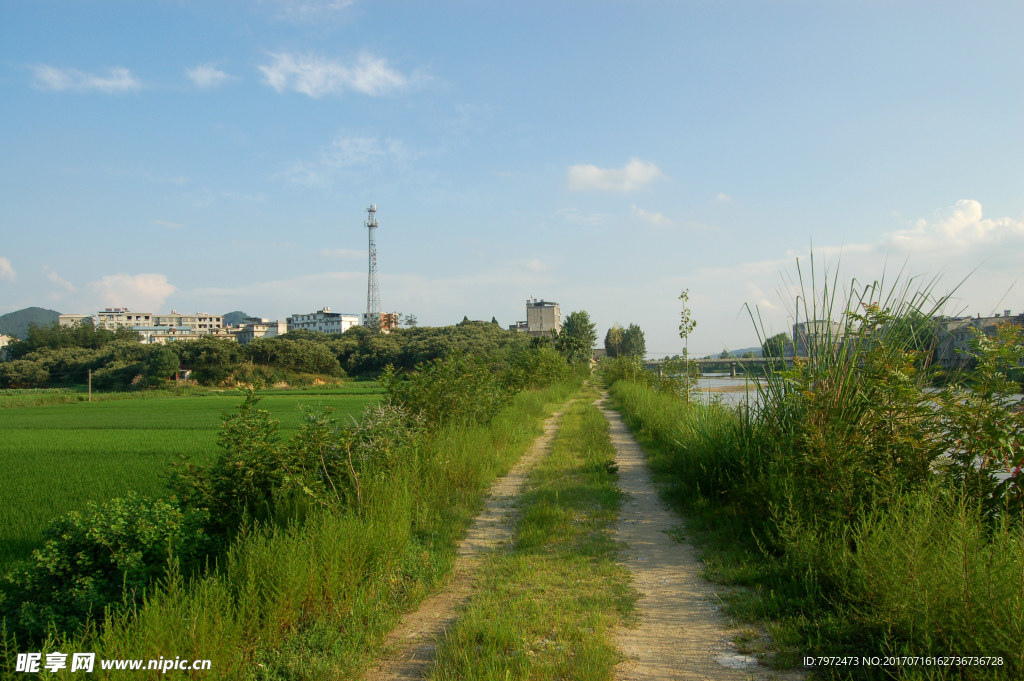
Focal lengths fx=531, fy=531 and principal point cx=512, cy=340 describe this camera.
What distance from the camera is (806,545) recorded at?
4.17 meters

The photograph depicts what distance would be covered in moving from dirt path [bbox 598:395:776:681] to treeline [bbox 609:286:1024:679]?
0.25 meters

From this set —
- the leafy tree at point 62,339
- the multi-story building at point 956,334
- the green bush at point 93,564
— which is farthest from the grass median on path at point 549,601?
the leafy tree at point 62,339

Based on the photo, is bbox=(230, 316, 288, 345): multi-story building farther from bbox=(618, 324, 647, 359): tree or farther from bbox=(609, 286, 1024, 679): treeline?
bbox=(609, 286, 1024, 679): treeline

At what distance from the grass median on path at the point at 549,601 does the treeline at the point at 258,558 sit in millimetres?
621

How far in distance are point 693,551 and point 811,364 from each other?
2.27 meters

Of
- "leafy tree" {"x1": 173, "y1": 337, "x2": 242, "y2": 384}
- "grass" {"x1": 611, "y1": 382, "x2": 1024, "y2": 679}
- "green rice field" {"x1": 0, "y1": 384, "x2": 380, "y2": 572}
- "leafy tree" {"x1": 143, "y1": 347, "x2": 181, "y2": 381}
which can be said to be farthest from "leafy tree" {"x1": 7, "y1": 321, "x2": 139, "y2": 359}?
"grass" {"x1": 611, "y1": 382, "x2": 1024, "y2": 679}

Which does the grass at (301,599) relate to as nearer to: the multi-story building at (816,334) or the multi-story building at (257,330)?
the multi-story building at (816,334)

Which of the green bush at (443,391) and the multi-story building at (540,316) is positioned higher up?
the multi-story building at (540,316)

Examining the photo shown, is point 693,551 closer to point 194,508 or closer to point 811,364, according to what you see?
point 811,364

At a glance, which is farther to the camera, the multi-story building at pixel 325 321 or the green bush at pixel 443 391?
the multi-story building at pixel 325 321

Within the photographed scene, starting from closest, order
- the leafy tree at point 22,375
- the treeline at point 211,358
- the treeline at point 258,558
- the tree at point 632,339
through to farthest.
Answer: the treeline at point 258,558
the leafy tree at point 22,375
the treeline at point 211,358
the tree at point 632,339

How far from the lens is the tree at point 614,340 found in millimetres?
100250

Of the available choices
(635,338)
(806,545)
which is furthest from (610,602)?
(635,338)

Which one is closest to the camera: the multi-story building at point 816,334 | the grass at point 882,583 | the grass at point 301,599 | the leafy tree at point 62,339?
the grass at point 882,583
